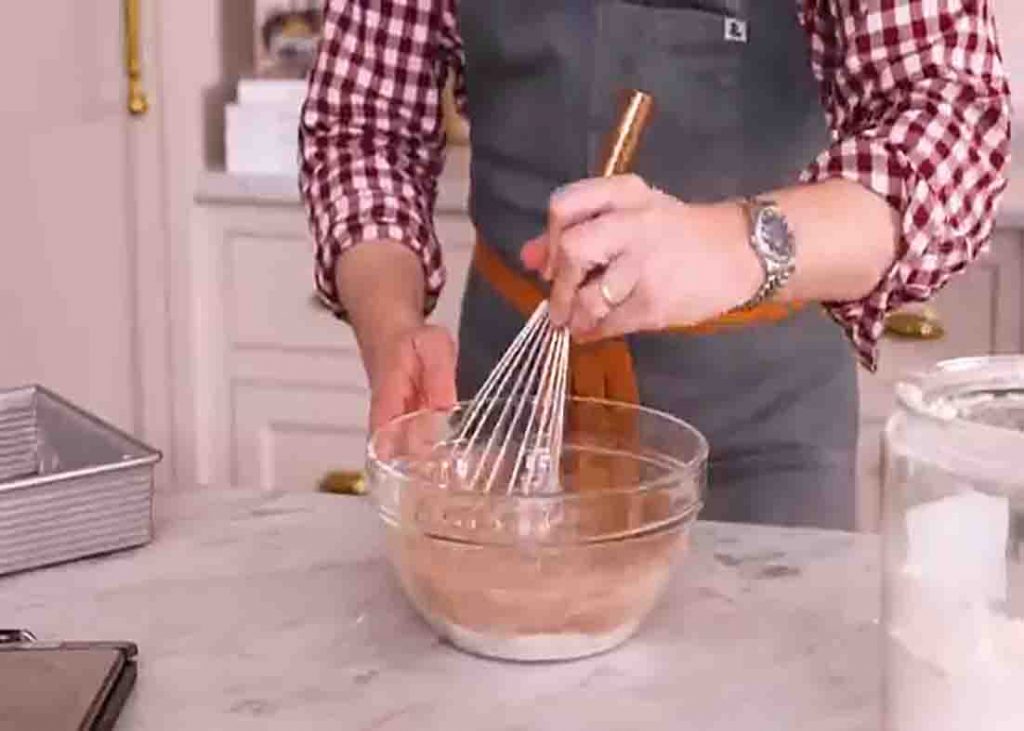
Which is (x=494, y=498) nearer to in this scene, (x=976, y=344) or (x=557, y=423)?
(x=557, y=423)

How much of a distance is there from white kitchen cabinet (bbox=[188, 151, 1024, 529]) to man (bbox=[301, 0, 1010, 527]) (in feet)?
2.36

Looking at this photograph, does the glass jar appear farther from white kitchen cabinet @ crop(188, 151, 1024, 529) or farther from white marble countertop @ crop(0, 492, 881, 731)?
white kitchen cabinet @ crop(188, 151, 1024, 529)

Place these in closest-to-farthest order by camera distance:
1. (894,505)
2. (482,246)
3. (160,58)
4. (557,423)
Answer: (894,505) < (557,423) < (482,246) < (160,58)

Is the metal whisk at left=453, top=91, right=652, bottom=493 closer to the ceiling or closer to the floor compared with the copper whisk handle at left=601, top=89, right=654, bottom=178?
closer to the floor

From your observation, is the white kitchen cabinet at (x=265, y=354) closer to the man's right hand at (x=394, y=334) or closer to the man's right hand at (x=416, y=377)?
the man's right hand at (x=394, y=334)

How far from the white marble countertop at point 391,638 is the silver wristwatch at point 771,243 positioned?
6.3 inches

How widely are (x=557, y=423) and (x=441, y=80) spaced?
0.43 m

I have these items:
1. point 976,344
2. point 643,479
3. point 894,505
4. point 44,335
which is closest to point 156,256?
point 44,335

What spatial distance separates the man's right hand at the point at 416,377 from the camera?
3.53ft

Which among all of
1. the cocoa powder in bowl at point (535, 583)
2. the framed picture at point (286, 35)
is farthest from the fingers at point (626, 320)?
the framed picture at point (286, 35)

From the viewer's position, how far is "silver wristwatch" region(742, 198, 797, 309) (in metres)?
0.95

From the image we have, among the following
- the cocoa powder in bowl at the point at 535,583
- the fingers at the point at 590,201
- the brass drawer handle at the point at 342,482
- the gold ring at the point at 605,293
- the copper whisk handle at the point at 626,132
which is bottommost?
the brass drawer handle at the point at 342,482

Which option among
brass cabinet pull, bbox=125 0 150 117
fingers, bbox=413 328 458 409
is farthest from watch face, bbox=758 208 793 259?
brass cabinet pull, bbox=125 0 150 117

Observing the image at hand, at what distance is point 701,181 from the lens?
4.15 ft
